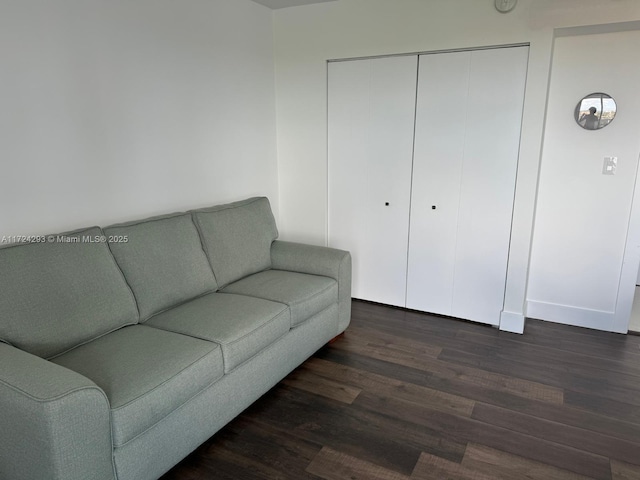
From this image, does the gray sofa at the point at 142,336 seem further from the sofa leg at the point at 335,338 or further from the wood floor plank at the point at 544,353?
the wood floor plank at the point at 544,353

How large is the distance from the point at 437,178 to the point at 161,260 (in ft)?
6.86

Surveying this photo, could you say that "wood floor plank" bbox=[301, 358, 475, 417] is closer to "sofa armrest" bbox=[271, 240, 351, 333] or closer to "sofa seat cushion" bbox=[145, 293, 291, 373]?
"sofa armrest" bbox=[271, 240, 351, 333]

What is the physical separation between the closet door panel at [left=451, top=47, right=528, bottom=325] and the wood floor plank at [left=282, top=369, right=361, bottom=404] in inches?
54.0

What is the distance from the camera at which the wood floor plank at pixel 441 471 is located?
192 cm

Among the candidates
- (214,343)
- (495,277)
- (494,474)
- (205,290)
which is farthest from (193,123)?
(494,474)

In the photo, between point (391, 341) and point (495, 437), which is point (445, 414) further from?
point (391, 341)

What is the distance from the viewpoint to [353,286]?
3992 millimetres

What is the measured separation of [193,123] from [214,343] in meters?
1.73

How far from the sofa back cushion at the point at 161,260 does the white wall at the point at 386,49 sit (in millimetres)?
1491

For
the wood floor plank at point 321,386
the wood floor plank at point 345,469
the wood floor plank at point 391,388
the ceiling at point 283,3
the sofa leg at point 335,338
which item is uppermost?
the ceiling at point 283,3

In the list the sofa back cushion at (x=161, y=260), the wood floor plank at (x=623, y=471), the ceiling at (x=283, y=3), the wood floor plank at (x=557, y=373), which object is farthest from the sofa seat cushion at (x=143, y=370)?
the ceiling at (x=283, y=3)

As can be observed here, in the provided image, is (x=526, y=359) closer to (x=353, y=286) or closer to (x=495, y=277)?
(x=495, y=277)

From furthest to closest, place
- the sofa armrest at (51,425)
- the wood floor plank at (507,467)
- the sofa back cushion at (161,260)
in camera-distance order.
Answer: the sofa back cushion at (161,260), the wood floor plank at (507,467), the sofa armrest at (51,425)

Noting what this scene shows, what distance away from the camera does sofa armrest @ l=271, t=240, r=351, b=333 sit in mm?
3059
